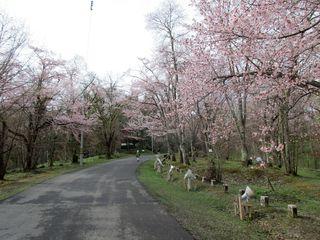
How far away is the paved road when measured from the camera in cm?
767

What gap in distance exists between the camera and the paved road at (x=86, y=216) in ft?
25.2

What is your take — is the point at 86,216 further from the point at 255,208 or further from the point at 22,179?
the point at 22,179

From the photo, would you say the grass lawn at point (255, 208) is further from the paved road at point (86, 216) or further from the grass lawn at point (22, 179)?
the grass lawn at point (22, 179)

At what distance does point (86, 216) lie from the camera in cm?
963

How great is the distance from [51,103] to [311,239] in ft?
92.1

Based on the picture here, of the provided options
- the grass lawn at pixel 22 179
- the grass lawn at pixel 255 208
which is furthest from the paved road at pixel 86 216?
the grass lawn at pixel 22 179

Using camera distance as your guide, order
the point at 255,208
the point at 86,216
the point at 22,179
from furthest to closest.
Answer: the point at 22,179 < the point at 255,208 < the point at 86,216

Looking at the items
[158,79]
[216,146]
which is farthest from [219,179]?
[158,79]

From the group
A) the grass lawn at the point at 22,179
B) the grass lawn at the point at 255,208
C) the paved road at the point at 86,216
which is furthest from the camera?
the grass lawn at the point at 22,179

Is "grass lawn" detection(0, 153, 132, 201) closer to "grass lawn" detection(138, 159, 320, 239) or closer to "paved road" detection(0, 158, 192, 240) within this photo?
"paved road" detection(0, 158, 192, 240)

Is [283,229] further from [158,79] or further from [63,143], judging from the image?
[63,143]

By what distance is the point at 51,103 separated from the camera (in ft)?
105

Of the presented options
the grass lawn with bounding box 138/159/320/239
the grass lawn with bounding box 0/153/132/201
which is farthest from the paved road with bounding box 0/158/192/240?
the grass lawn with bounding box 0/153/132/201

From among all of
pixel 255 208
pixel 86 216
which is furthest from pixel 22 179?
pixel 255 208
